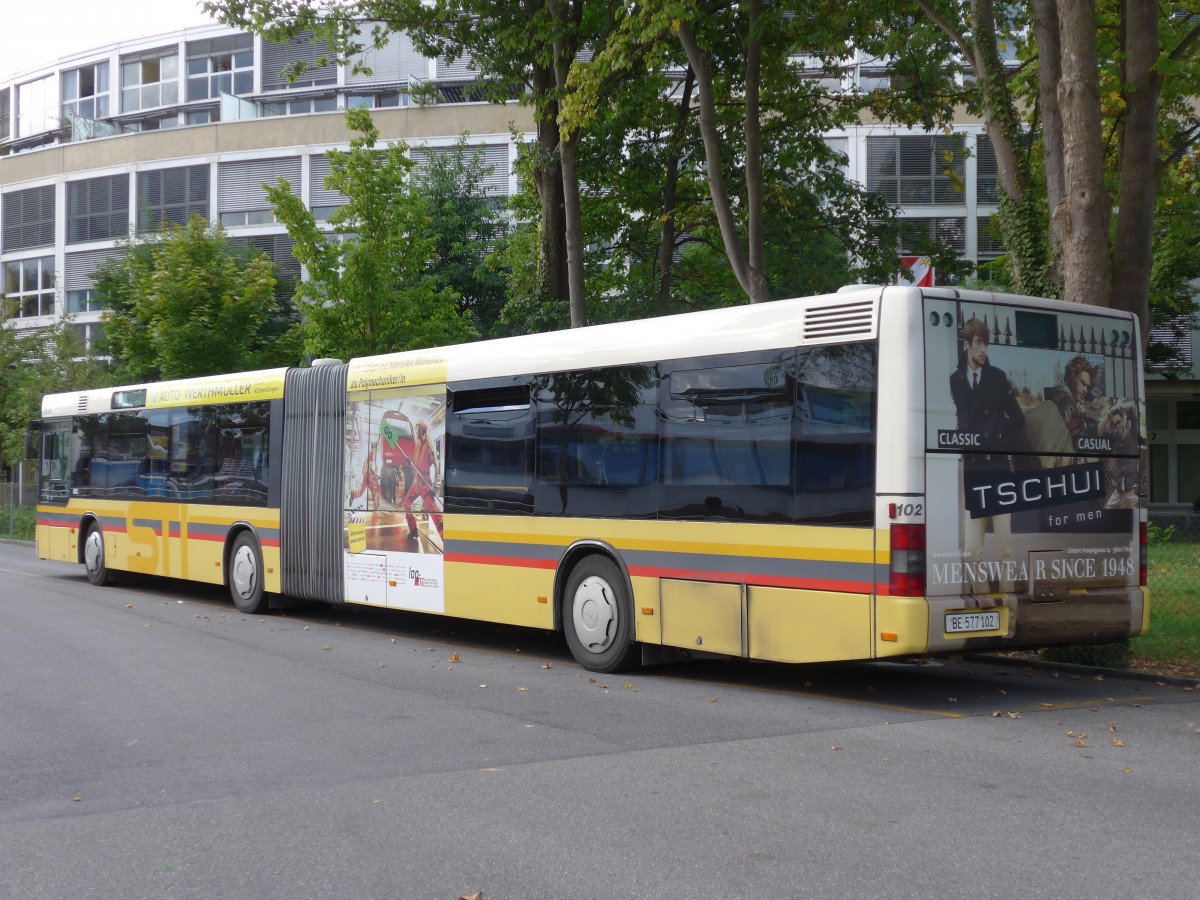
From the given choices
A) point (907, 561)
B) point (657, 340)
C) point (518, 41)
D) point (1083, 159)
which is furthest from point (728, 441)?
point (518, 41)

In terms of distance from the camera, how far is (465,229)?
3738cm

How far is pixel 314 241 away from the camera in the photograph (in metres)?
25.2

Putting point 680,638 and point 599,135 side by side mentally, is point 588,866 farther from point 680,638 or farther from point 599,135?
point 599,135

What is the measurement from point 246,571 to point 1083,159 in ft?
35.4

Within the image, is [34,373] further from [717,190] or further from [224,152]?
[717,190]

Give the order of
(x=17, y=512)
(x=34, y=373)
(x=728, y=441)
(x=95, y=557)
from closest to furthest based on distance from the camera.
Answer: (x=728, y=441) < (x=95, y=557) < (x=34, y=373) < (x=17, y=512)

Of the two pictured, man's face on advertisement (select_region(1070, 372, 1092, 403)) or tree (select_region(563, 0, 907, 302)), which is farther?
tree (select_region(563, 0, 907, 302))

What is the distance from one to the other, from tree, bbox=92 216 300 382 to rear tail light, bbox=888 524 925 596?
73.9ft

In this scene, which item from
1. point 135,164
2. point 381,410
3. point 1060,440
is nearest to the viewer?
point 1060,440

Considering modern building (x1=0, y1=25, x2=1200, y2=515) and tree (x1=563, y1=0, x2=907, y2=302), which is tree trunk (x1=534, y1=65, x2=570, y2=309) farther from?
modern building (x1=0, y1=25, x2=1200, y2=515)

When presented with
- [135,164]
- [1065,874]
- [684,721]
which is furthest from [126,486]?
[135,164]

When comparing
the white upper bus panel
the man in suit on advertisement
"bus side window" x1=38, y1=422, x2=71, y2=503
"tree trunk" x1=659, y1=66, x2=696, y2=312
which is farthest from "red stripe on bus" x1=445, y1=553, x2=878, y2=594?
"tree trunk" x1=659, y1=66, x2=696, y2=312

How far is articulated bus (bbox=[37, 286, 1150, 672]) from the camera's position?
8.98 metres

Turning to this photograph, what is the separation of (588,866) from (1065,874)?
1850 mm
